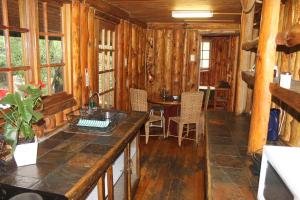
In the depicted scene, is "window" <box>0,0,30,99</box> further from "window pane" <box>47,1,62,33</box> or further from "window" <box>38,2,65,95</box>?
"window pane" <box>47,1,62,33</box>

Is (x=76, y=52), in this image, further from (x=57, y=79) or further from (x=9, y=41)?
(x=9, y=41)

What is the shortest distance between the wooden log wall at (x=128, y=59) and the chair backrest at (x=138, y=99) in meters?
0.15

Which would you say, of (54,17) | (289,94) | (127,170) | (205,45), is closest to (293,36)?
(289,94)

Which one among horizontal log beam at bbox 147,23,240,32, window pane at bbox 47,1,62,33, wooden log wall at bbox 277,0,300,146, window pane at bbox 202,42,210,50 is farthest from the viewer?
window pane at bbox 202,42,210,50

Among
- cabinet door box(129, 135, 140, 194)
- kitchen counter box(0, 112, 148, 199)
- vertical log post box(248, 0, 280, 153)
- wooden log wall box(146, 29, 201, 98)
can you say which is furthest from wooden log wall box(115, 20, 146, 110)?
vertical log post box(248, 0, 280, 153)

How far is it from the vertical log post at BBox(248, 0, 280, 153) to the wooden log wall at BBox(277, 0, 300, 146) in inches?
13.8

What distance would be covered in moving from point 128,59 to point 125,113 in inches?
81.8

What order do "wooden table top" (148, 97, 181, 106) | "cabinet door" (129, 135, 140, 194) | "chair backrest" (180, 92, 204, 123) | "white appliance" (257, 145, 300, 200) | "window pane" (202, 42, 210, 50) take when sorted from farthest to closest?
1. "window pane" (202, 42, 210, 50)
2. "wooden table top" (148, 97, 181, 106)
3. "chair backrest" (180, 92, 204, 123)
4. "cabinet door" (129, 135, 140, 194)
5. "white appliance" (257, 145, 300, 200)

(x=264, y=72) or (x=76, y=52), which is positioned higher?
→ (x=76, y=52)

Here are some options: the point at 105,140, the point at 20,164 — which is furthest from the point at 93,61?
the point at 20,164

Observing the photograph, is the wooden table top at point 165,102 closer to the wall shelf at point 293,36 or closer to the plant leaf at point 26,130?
the wall shelf at point 293,36

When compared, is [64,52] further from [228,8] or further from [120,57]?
[228,8]

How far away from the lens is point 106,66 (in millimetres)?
3762

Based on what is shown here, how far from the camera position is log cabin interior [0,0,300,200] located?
146 centimetres
